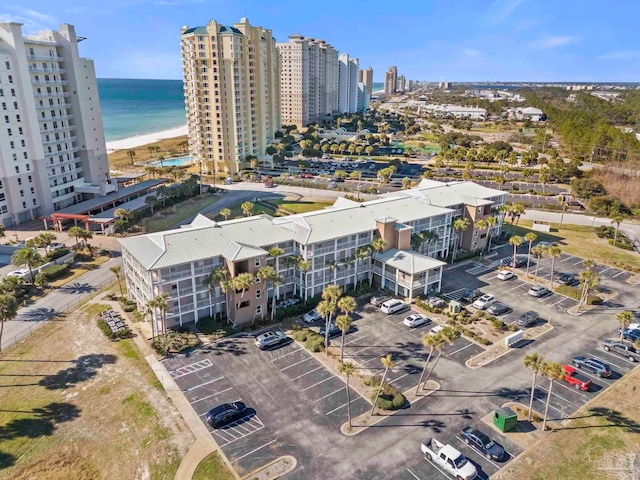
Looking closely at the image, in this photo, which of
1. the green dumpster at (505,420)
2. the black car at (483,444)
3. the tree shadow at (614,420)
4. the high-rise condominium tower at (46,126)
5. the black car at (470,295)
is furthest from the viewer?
the high-rise condominium tower at (46,126)

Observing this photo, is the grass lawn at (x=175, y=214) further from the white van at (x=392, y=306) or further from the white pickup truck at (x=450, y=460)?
the white pickup truck at (x=450, y=460)

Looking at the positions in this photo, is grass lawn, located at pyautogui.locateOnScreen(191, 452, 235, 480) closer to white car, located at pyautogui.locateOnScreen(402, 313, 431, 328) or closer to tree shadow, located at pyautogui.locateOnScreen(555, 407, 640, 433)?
white car, located at pyautogui.locateOnScreen(402, 313, 431, 328)

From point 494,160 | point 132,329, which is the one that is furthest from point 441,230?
point 494,160

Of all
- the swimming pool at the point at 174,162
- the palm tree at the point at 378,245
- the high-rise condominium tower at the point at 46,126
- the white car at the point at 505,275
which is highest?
the high-rise condominium tower at the point at 46,126

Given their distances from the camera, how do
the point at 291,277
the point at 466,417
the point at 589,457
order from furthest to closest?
the point at 291,277, the point at 466,417, the point at 589,457

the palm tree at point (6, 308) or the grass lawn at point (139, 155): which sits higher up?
the grass lawn at point (139, 155)

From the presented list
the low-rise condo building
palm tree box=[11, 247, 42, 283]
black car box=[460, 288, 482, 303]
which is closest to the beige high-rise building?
the low-rise condo building

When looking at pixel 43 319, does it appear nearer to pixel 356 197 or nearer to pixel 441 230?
pixel 441 230

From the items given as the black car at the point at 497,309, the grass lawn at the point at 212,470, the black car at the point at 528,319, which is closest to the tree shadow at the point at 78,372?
the grass lawn at the point at 212,470
